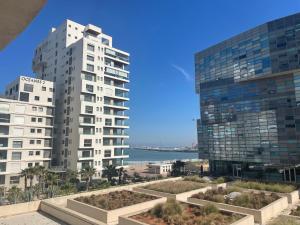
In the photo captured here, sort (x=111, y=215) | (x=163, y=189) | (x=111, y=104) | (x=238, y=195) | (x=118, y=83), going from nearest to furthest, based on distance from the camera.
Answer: (x=111, y=215) < (x=238, y=195) < (x=163, y=189) < (x=111, y=104) < (x=118, y=83)

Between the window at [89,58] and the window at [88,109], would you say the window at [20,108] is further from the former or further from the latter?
the window at [89,58]

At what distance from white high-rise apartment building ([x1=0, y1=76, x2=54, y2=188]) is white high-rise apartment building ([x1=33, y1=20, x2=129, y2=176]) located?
16.0 feet

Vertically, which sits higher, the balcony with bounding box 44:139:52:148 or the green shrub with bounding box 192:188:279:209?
the balcony with bounding box 44:139:52:148

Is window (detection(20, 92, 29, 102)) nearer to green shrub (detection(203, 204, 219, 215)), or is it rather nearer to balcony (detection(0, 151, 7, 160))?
balcony (detection(0, 151, 7, 160))

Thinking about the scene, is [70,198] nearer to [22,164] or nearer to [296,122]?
[22,164]

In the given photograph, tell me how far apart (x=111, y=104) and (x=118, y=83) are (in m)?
8.39

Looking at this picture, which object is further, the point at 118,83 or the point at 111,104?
the point at 118,83

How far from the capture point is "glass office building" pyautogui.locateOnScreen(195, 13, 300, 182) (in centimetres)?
6172

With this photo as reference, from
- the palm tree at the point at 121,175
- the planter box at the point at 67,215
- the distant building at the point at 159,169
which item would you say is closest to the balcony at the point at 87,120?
the palm tree at the point at 121,175

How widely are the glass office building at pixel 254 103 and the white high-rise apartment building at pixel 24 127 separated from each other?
44.3 m

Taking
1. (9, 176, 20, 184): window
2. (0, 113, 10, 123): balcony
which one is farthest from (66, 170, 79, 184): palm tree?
(0, 113, 10, 123): balcony

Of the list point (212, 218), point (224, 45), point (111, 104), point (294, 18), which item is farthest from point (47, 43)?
point (212, 218)

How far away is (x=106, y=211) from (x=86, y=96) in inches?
1774

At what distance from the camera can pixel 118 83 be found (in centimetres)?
8131
